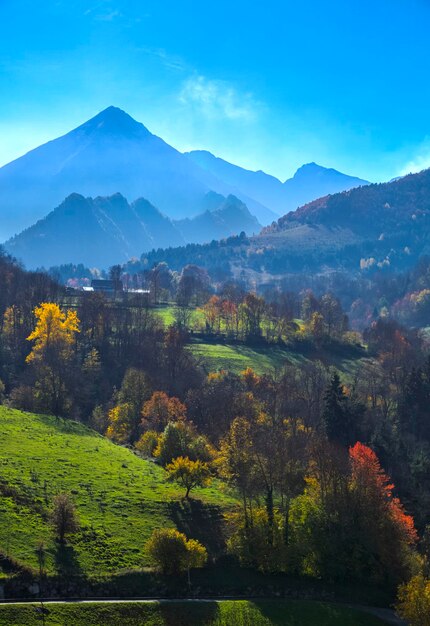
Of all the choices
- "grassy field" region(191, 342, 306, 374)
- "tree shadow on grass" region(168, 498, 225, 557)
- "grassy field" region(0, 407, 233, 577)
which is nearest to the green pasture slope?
"grassy field" region(191, 342, 306, 374)

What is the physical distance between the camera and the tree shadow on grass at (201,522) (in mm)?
51812

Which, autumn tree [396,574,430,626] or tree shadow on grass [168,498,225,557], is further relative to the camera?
tree shadow on grass [168,498,225,557]

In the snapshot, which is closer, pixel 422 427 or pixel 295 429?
pixel 295 429

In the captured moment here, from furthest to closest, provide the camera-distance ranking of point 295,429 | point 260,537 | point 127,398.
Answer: point 127,398 < point 295,429 < point 260,537

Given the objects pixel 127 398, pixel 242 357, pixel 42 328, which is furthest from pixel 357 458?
pixel 242 357

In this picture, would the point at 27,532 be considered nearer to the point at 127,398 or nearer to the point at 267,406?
the point at 127,398

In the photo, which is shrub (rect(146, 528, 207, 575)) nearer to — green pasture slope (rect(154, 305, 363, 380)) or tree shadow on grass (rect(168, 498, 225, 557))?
tree shadow on grass (rect(168, 498, 225, 557))

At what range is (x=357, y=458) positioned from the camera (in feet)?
188

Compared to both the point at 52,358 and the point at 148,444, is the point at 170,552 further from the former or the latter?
the point at 52,358

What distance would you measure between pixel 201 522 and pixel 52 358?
5161 cm

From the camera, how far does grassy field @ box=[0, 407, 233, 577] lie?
144 ft

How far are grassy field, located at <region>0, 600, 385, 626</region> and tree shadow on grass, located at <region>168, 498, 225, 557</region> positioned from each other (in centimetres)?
707

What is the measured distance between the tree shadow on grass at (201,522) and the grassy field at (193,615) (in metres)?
7.07

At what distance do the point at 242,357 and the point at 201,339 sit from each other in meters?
15.7
